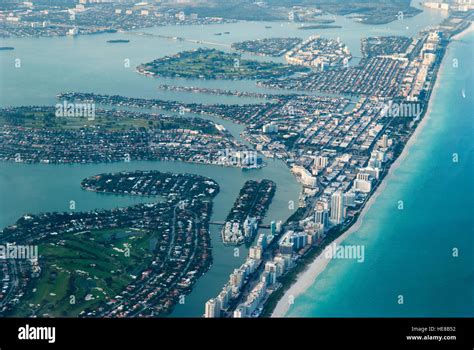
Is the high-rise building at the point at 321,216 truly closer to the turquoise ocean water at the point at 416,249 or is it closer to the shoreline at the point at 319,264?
the shoreline at the point at 319,264

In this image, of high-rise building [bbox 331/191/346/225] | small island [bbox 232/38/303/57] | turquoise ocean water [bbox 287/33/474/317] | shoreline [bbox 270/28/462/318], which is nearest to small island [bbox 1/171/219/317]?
shoreline [bbox 270/28/462/318]

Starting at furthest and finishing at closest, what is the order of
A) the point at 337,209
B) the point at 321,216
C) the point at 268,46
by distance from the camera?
the point at 268,46 < the point at 337,209 < the point at 321,216

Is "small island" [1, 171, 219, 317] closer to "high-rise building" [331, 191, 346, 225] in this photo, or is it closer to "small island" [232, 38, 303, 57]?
"high-rise building" [331, 191, 346, 225]

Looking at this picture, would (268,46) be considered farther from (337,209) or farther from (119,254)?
(119,254)

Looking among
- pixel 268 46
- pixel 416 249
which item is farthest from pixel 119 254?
pixel 268 46

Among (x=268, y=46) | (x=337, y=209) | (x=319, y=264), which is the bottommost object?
(x=319, y=264)

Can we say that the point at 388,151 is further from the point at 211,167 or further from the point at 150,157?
the point at 150,157

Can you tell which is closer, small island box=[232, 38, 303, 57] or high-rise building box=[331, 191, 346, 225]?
high-rise building box=[331, 191, 346, 225]

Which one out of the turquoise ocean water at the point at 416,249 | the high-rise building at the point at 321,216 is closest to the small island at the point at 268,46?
the turquoise ocean water at the point at 416,249

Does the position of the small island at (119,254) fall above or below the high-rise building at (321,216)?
below

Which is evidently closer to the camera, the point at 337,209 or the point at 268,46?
the point at 337,209
